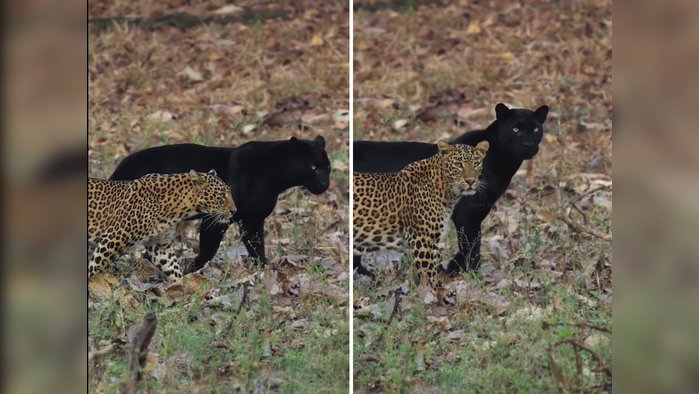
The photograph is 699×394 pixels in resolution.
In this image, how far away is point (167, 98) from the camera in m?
3.35

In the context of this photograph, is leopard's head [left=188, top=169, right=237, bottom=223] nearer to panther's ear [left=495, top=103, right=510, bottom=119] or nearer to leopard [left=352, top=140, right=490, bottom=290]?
leopard [left=352, top=140, right=490, bottom=290]

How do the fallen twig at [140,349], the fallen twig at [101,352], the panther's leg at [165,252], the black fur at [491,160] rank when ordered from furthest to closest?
the black fur at [491,160], the panther's leg at [165,252], the fallen twig at [140,349], the fallen twig at [101,352]

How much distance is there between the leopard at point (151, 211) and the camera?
3244mm

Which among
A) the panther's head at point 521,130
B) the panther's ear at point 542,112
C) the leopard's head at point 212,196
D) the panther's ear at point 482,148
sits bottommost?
the leopard's head at point 212,196

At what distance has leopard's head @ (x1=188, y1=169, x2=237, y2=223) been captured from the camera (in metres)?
3.35

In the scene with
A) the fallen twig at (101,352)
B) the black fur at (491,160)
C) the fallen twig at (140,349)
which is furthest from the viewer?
the black fur at (491,160)

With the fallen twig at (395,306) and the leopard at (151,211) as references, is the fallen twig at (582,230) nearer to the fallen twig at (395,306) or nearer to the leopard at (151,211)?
the fallen twig at (395,306)

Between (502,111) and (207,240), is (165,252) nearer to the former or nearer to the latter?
(207,240)

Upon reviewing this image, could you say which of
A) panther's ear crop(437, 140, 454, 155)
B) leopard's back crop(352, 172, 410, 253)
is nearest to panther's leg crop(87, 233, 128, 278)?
leopard's back crop(352, 172, 410, 253)

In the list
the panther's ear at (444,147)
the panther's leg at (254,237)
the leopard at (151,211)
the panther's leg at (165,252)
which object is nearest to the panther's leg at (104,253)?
the leopard at (151,211)

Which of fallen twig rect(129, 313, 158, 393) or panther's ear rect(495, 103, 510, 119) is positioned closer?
fallen twig rect(129, 313, 158, 393)

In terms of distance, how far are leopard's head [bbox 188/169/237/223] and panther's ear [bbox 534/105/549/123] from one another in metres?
1.37
